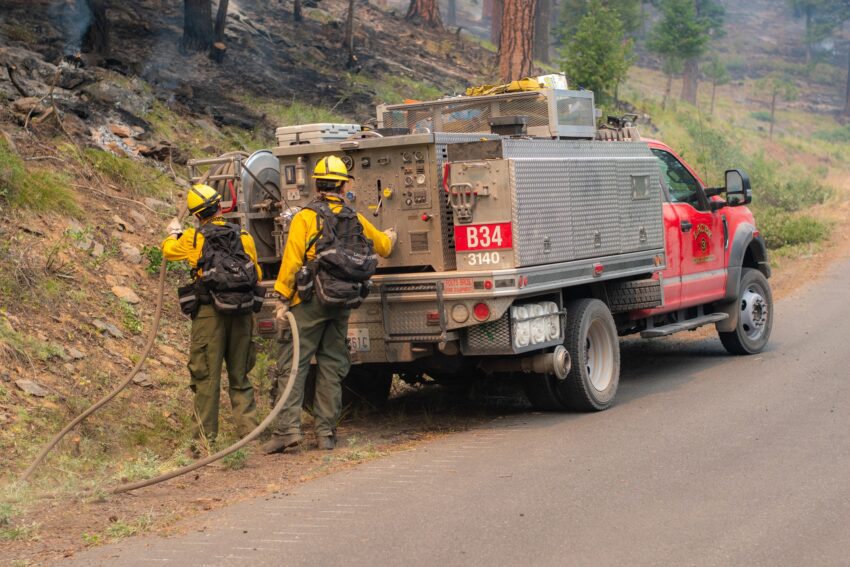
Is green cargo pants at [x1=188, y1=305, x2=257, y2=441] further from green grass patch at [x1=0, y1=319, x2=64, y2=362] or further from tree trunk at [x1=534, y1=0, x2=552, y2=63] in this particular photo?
tree trunk at [x1=534, y1=0, x2=552, y2=63]

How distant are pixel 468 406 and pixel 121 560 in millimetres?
4935

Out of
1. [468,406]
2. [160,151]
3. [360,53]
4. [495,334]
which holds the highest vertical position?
[360,53]

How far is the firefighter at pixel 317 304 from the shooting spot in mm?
8094

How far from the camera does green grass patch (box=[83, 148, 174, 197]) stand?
40.5 ft

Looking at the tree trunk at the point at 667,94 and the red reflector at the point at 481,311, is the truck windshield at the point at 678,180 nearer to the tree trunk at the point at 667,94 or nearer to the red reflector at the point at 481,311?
the red reflector at the point at 481,311

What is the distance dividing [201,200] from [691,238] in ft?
17.6

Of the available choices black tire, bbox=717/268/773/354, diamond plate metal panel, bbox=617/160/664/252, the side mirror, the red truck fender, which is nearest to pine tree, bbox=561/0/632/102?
the red truck fender

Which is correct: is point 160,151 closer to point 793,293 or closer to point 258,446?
point 258,446

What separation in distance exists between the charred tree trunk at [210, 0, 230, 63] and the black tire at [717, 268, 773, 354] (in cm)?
970

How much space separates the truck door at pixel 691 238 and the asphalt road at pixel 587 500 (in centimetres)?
188

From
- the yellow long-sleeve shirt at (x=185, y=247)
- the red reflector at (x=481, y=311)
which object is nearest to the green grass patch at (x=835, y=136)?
the red reflector at (x=481, y=311)

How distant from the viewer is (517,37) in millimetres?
21234

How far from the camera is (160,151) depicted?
1362 cm

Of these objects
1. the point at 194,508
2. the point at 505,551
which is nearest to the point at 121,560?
the point at 194,508
